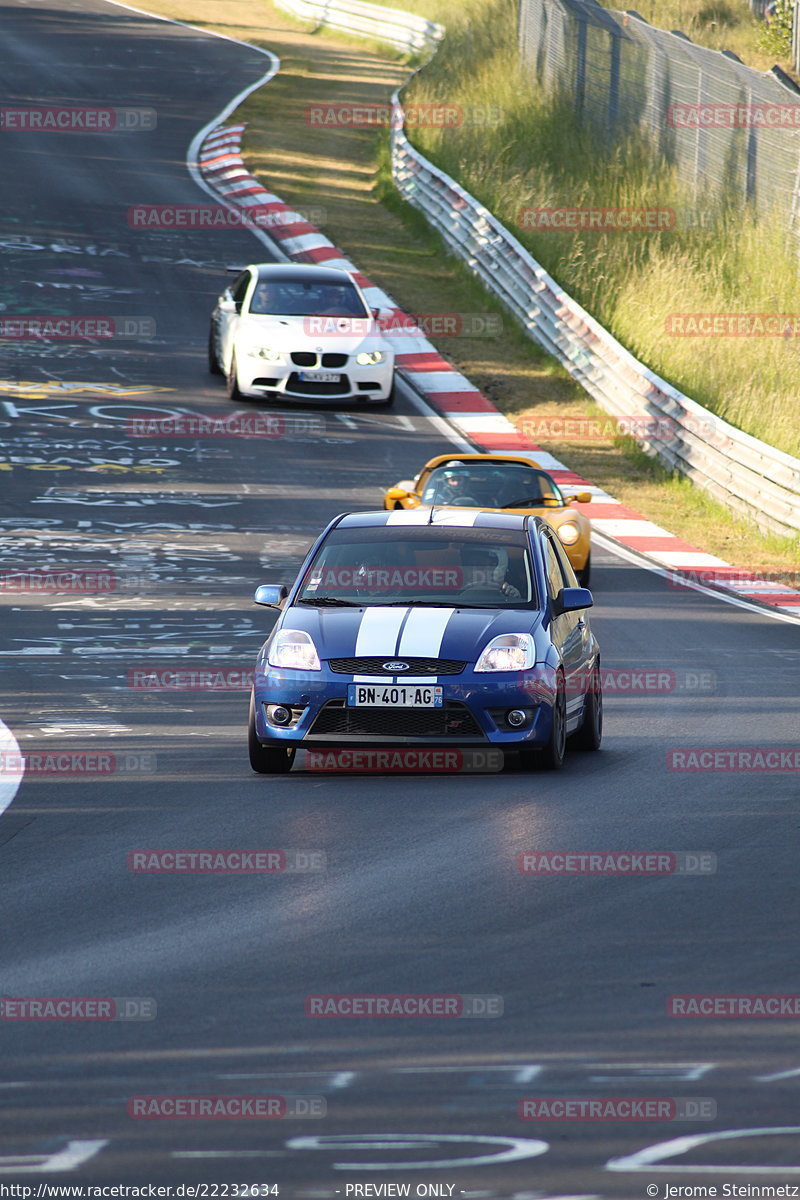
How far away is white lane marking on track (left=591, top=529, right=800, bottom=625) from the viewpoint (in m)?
17.4

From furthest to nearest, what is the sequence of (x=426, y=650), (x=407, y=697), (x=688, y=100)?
(x=688, y=100), (x=426, y=650), (x=407, y=697)

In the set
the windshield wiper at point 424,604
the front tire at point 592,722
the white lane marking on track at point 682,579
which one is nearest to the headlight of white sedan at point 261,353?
the white lane marking on track at point 682,579

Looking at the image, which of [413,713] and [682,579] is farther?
[682,579]

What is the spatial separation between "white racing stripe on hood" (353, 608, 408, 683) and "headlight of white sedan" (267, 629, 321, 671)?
0.26 meters

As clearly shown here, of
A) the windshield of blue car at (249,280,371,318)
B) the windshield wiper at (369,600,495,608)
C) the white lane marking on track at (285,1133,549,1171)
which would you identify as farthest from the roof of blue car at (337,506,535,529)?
the windshield of blue car at (249,280,371,318)

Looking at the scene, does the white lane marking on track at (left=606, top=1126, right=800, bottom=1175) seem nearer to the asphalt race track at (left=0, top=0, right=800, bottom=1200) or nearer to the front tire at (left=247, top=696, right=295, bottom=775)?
the asphalt race track at (left=0, top=0, right=800, bottom=1200)

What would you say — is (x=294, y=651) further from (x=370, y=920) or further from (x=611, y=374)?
(x=611, y=374)

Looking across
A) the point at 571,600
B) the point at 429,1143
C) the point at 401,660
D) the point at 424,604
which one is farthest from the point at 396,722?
the point at 429,1143

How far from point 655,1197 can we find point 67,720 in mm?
7660

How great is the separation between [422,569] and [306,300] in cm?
1555

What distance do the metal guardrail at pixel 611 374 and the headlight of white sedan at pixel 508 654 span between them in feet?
35.2

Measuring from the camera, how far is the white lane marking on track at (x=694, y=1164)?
4.90 metres

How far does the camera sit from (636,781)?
33.7ft

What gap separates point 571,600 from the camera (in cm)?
1118
